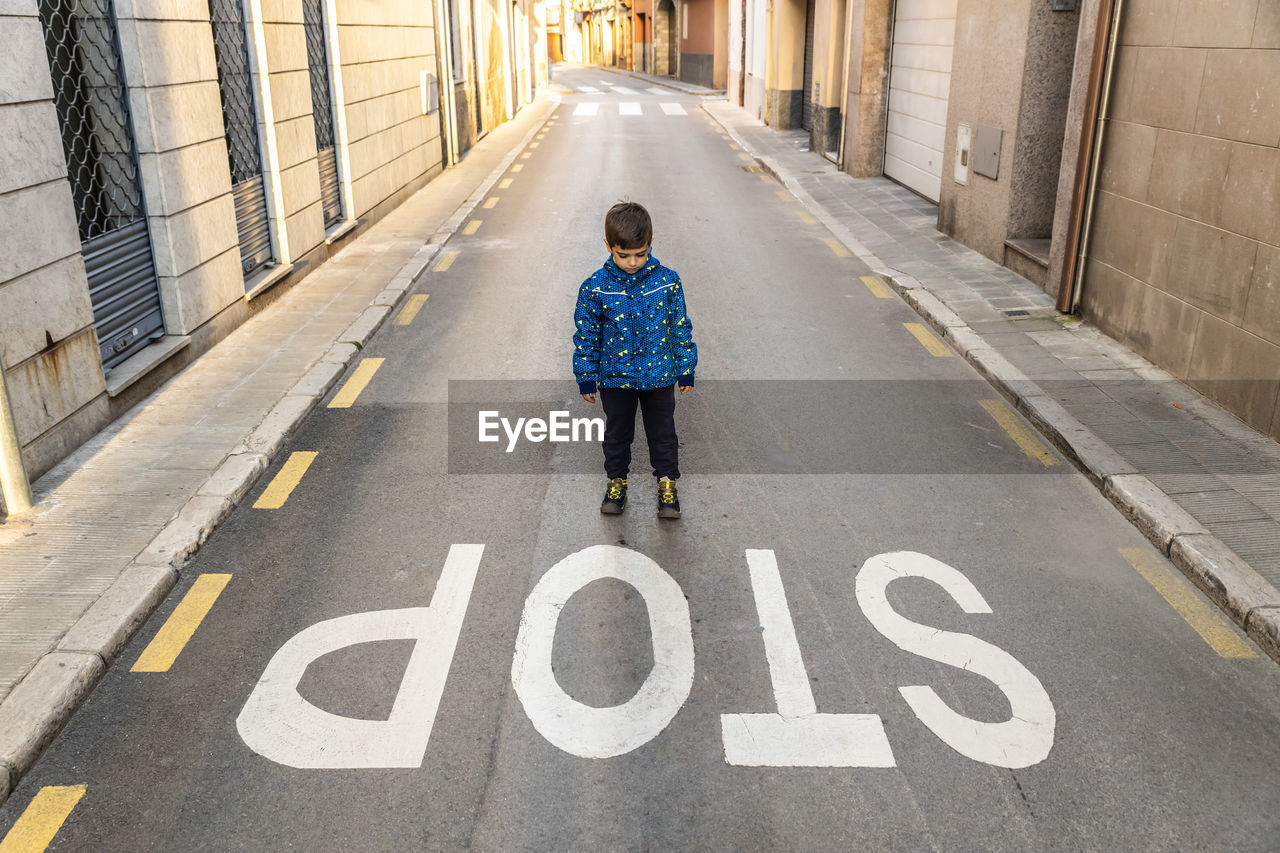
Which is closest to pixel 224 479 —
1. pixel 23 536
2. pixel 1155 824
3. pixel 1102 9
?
pixel 23 536

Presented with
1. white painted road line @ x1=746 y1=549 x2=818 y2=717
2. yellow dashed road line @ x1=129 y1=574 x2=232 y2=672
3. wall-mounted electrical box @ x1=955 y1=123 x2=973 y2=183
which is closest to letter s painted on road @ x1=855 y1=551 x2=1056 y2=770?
white painted road line @ x1=746 y1=549 x2=818 y2=717

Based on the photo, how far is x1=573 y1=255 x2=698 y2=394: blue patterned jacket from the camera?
195 inches

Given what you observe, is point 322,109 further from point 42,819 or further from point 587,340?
point 42,819

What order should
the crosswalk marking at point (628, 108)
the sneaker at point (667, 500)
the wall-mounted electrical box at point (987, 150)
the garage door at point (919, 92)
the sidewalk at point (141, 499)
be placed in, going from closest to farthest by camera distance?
the sidewalk at point (141, 499), the sneaker at point (667, 500), the wall-mounted electrical box at point (987, 150), the garage door at point (919, 92), the crosswalk marking at point (628, 108)

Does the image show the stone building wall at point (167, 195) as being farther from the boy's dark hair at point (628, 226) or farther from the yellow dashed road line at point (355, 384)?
the boy's dark hair at point (628, 226)

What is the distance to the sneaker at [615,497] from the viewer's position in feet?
17.8

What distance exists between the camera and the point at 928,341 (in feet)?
27.7

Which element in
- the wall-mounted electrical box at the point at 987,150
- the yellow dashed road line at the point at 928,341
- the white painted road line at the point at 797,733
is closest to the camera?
the white painted road line at the point at 797,733

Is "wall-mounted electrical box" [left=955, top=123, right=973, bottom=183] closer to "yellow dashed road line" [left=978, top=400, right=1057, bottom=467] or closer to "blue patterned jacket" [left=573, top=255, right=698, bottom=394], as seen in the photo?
"yellow dashed road line" [left=978, top=400, right=1057, bottom=467]

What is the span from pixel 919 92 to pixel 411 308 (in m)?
9.26

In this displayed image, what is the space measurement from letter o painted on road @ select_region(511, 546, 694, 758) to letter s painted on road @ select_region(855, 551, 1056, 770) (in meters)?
0.89

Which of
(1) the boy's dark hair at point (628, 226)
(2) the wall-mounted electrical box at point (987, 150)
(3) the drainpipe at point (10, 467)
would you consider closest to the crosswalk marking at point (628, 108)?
(2) the wall-mounted electrical box at point (987, 150)

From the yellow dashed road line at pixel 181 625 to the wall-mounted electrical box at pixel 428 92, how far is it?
44.3ft

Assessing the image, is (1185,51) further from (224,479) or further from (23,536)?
(23,536)
